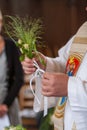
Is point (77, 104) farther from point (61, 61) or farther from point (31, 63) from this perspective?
point (61, 61)

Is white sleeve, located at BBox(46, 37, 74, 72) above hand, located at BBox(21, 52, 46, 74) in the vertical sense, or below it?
below

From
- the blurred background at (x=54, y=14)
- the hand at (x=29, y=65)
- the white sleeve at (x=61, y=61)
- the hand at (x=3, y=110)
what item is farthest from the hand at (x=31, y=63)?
the blurred background at (x=54, y=14)

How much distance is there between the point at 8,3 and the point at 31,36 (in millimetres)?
3936

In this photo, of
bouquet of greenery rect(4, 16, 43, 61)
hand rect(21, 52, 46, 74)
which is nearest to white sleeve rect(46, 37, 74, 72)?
hand rect(21, 52, 46, 74)

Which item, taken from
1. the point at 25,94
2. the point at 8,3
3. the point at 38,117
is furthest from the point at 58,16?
the point at 38,117

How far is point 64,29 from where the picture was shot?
474cm

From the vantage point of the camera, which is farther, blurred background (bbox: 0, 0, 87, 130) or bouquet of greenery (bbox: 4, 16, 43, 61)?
blurred background (bbox: 0, 0, 87, 130)

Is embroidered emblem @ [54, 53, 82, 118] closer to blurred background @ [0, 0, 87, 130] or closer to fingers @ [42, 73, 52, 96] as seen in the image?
fingers @ [42, 73, 52, 96]

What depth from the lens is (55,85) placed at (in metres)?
1.27

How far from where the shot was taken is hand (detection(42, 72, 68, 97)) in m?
1.27

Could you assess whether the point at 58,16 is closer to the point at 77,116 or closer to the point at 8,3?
the point at 8,3

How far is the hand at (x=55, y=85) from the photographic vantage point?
1.27 meters

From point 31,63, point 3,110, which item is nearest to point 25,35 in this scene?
point 31,63

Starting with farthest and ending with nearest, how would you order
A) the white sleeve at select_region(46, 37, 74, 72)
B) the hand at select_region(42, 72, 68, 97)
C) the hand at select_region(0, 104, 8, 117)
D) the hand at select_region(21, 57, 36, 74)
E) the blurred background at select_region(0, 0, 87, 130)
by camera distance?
the blurred background at select_region(0, 0, 87, 130), the hand at select_region(0, 104, 8, 117), the white sleeve at select_region(46, 37, 74, 72), the hand at select_region(21, 57, 36, 74), the hand at select_region(42, 72, 68, 97)
